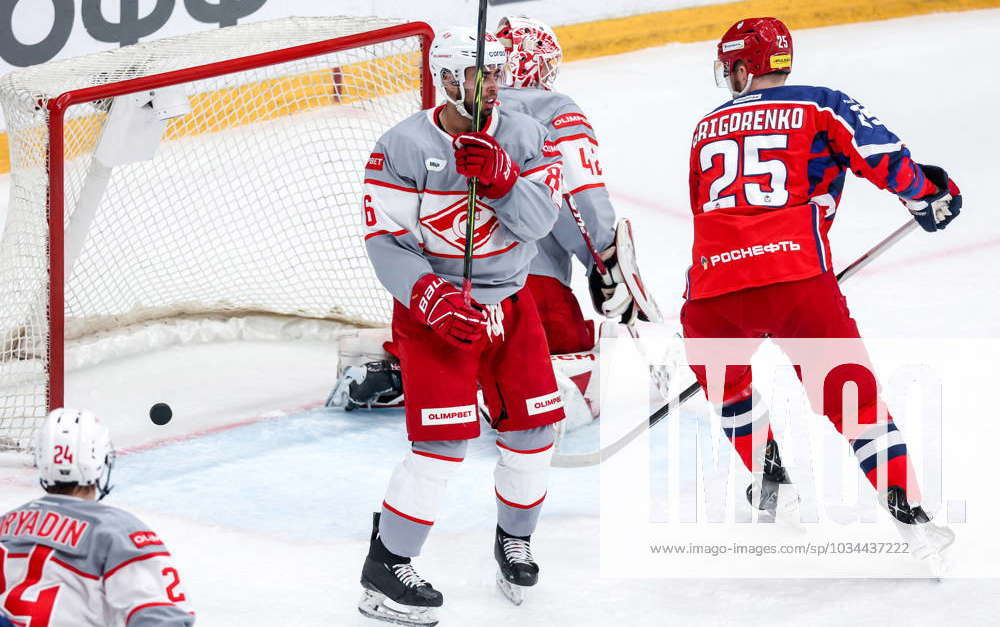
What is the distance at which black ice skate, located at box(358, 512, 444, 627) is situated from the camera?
2607 millimetres

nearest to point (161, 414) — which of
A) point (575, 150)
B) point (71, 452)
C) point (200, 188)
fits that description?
point (200, 188)

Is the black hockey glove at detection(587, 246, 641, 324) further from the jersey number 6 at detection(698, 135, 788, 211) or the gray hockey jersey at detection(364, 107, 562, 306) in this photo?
the gray hockey jersey at detection(364, 107, 562, 306)

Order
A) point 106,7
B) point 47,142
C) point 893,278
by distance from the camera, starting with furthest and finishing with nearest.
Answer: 1. point 106,7
2. point 893,278
3. point 47,142

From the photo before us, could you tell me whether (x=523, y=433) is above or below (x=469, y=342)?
below

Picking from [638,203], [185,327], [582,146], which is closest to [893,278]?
[638,203]

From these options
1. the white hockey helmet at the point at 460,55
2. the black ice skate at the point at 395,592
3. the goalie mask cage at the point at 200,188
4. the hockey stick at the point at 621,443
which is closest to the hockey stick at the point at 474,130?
the white hockey helmet at the point at 460,55

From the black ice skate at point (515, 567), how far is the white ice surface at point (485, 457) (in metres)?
0.03

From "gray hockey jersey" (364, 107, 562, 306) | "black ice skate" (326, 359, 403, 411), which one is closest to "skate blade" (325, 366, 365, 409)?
"black ice skate" (326, 359, 403, 411)

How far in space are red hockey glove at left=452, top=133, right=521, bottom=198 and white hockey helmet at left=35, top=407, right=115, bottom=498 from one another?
0.85 meters

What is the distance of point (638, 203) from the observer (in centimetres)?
563

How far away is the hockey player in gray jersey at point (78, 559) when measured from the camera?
1772mm

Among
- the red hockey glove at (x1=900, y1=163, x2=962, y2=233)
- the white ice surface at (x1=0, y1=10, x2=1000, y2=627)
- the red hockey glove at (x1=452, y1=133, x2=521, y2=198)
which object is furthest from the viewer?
the red hockey glove at (x1=900, y1=163, x2=962, y2=233)

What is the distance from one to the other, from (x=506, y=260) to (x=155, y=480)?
1.18 metres

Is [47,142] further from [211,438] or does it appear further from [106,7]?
[106,7]
